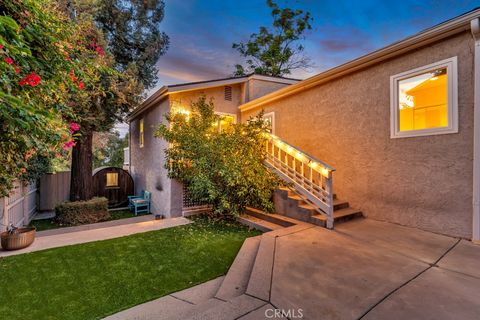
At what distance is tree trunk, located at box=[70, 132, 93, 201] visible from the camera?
27.1ft

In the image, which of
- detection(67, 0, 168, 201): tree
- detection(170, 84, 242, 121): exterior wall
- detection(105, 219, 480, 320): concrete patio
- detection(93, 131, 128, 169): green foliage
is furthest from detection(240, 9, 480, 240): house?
detection(93, 131, 128, 169): green foliage

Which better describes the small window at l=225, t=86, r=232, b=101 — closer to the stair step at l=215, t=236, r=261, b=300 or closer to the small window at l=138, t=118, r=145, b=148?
the small window at l=138, t=118, r=145, b=148

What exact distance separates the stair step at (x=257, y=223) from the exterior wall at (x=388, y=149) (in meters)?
2.22

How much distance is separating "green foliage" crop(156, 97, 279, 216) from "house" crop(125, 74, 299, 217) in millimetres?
796

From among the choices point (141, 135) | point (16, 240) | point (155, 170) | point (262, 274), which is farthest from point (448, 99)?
point (141, 135)

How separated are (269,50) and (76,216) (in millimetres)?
16827

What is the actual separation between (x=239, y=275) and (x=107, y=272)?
222cm

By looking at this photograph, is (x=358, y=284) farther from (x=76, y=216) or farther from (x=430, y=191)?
(x=76, y=216)

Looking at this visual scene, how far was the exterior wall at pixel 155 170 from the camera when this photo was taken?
7473 mm

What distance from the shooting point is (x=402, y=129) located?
5160 millimetres

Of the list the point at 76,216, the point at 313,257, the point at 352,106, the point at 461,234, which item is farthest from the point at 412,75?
the point at 76,216

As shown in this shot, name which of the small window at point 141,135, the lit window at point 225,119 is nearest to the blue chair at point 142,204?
the small window at point 141,135

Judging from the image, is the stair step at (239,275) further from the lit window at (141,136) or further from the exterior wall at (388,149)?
the lit window at (141,136)

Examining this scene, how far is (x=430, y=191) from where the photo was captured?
4625mm
